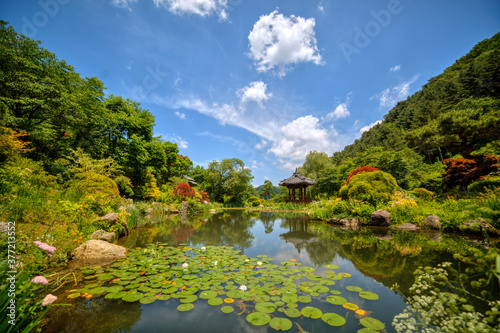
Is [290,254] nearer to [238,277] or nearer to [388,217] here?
[238,277]

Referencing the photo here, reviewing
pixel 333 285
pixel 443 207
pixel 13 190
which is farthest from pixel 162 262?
pixel 443 207

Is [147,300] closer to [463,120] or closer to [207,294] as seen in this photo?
[207,294]

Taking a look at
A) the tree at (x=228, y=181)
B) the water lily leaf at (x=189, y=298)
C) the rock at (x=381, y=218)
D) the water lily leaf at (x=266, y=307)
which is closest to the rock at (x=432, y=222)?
the rock at (x=381, y=218)

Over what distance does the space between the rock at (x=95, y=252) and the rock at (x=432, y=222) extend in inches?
362

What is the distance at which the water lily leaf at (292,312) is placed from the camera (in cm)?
194

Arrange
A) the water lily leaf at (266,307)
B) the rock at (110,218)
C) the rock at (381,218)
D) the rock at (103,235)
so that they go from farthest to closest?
the rock at (381,218)
the rock at (110,218)
the rock at (103,235)
the water lily leaf at (266,307)

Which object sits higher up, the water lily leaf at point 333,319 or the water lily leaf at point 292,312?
the water lily leaf at point 333,319

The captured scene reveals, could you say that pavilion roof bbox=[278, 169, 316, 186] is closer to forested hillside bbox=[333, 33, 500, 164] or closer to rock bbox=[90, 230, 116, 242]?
forested hillside bbox=[333, 33, 500, 164]

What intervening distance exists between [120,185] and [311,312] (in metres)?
14.7

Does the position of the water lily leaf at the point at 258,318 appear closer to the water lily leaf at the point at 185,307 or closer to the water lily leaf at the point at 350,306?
the water lily leaf at the point at 185,307

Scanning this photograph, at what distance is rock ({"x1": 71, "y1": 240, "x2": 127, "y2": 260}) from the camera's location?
3713 mm

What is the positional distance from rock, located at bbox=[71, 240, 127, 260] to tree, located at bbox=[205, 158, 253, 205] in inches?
750

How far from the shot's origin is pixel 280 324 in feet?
5.90

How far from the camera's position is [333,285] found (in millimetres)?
2684
